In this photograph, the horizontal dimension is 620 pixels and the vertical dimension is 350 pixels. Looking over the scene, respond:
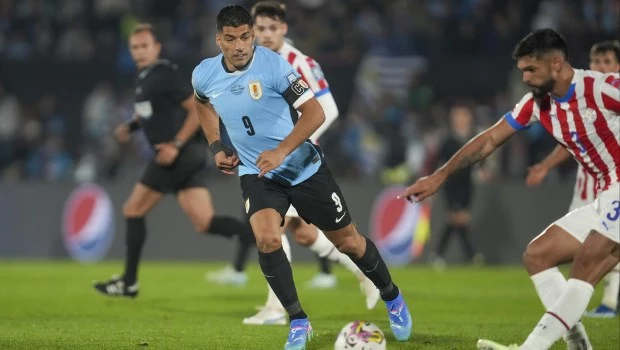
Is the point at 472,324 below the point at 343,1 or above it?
below

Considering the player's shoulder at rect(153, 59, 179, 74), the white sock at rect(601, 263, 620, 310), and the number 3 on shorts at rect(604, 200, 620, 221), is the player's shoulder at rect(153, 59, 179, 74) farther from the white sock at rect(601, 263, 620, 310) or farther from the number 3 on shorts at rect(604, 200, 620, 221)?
the number 3 on shorts at rect(604, 200, 620, 221)

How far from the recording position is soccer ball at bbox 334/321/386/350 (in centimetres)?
666

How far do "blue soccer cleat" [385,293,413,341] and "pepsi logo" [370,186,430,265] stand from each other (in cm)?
929

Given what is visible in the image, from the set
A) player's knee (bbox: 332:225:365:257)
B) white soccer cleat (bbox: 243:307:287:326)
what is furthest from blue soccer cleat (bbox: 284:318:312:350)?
white soccer cleat (bbox: 243:307:287:326)

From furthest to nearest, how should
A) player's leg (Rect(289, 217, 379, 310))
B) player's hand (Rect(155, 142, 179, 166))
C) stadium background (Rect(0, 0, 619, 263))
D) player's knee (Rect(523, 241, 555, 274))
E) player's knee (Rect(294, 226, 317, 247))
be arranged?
stadium background (Rect(0, 0, 619, 263))
player's hand (Rect(155, 142, 179, 166))
player's knee (Rect(294, 226, 317, 247))
player's leg (Rect(289, 217, 379, 310))
player's knee (Rect(523, 241, 555, 274))

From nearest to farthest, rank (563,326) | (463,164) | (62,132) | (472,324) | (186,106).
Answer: (563,326) → (463,164) → (472,324) → (186,106) → (62,132)

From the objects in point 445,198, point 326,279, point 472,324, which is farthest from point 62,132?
point 472,324

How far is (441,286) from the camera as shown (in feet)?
44.1

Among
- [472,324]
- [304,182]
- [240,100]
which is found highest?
[240,100]

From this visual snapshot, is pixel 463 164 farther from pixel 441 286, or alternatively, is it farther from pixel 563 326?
pixel 441 286

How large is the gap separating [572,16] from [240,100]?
13.7m

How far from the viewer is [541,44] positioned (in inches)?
265

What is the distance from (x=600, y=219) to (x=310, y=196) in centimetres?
202

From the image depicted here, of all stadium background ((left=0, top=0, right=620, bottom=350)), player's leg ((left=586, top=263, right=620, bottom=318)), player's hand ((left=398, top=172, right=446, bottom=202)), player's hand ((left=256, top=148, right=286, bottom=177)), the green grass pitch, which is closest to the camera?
player's hand ((left=256, top=148, right=286, bottom=177))
